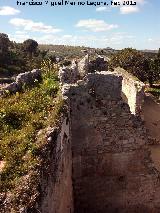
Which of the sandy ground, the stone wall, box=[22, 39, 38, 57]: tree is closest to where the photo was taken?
the stone wall

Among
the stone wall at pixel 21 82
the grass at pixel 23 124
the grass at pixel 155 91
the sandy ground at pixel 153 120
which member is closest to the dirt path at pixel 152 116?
the sandy ground at pixel 153 120

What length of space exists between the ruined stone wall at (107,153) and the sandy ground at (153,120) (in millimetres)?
8547

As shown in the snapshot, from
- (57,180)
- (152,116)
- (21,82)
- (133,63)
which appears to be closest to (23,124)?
(57,180)

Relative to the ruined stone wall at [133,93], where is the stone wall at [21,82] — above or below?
above

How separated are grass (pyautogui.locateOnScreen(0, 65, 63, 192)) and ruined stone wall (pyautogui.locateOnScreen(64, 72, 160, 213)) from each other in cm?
121

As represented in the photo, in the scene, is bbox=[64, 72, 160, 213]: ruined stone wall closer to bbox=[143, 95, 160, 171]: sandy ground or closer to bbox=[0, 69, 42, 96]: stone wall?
bbox=[0, 69, 42, 96]: stone wall

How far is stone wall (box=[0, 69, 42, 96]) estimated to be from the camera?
15.9 metres

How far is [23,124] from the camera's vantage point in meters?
11.5

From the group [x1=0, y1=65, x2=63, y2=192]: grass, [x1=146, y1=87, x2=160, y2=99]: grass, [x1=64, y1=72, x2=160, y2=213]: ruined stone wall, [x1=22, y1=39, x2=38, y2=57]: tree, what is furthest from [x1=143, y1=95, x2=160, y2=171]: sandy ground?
[x1=22, y1=39, x2=38, y2=57]: tree

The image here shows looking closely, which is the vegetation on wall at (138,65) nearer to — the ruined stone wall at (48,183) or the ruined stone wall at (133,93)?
the ruined stone wall at (133,93)

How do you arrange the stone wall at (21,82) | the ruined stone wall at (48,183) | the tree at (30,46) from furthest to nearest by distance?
the tree at (30,46) < the stone wall at (21,82) < the ruined stone wall at (48,183)

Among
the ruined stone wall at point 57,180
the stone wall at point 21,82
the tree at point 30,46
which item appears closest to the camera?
the ruined stone wall at point 57,180

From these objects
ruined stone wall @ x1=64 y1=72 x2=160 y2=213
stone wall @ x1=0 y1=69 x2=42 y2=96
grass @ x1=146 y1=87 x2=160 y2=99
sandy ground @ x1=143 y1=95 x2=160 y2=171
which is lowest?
sandy ground @ x1=143 y1=95 x2=160 y2=171

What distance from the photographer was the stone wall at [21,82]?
15.9 m
